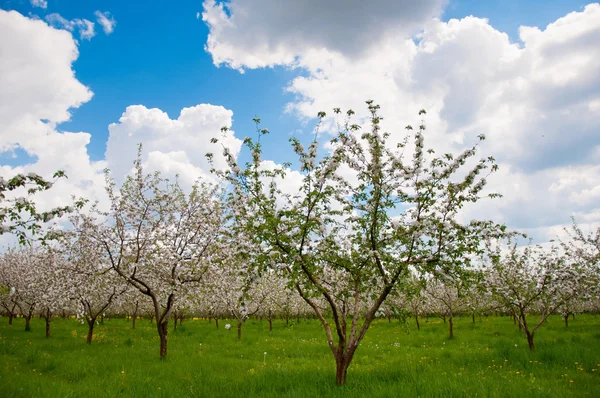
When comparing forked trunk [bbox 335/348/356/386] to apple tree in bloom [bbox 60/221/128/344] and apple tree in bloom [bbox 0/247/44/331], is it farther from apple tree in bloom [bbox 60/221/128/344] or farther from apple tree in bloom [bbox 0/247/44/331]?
apple tree in bloom [bbox 0/247/44/331]

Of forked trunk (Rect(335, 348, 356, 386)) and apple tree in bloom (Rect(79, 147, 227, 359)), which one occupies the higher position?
apple tree in bloom (Rect(79, 147, 227, 359))

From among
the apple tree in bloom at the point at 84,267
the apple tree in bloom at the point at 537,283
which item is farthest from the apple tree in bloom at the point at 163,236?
the apple tree in bloom at the point at 537,283

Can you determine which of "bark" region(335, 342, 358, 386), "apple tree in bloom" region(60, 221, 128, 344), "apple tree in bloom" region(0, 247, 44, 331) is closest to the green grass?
"bark" region(335, 342, 358, 386)

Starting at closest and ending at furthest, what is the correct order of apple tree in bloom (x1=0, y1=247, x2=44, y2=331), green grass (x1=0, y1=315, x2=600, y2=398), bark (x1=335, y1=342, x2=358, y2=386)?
green grass (x1=0, y1=315, x2=600, y2=398) → bark (x1=335, y1=342, x2=358, y2=386) → apple tree in bloom (x1=0, y1=247, x2=44, y2=331)

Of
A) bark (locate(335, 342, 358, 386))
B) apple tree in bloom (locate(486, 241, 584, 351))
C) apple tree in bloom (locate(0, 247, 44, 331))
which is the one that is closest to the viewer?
bark (locate(335, 342, 358, 386))

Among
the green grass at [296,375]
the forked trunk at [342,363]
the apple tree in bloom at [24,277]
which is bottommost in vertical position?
the green grass at [296,375]

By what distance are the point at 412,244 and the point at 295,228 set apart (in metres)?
3.37

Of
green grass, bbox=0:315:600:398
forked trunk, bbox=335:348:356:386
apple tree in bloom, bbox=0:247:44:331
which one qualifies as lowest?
green grass, bbox=0:315:600:398

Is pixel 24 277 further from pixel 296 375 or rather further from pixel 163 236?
pixel 296 375

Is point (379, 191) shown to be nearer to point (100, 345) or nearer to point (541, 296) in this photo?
point (541, 296)

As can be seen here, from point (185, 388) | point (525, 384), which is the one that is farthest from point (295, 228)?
point (525, 384)

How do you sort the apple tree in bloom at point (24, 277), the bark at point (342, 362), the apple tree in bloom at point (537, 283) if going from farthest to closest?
the apple tree in bloom at point (24, 277) → the apple tree in bloom at point (537, 283) → the bark at point (342, 362)

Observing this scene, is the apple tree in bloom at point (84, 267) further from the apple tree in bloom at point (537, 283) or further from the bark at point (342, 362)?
the apple tree in bloom at point (537, 283)

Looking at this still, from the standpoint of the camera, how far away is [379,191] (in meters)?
10.4
